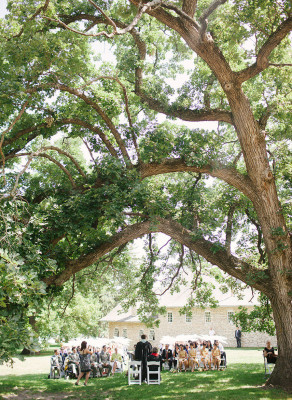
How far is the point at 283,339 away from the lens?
1041cm

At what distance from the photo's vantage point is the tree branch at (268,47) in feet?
31.8

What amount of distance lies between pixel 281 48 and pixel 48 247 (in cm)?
945

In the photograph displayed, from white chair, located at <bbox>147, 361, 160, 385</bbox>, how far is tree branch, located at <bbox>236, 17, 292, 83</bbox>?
31.3ft

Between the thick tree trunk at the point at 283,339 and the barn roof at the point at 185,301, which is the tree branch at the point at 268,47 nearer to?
the thick tree trunk at the point at 283,339

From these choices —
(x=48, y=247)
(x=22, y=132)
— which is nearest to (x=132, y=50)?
(x=22, y=132)

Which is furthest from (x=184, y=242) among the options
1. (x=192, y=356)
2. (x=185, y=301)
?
(x=185, y=301)

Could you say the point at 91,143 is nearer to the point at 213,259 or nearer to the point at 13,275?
the point at 213,259

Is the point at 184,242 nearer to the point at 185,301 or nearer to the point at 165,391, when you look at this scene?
the point at 165,391

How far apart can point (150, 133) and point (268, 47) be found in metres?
4.53

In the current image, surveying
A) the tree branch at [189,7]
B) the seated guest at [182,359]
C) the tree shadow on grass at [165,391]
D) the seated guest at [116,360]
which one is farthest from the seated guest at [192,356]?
the tree branch at [189,7]

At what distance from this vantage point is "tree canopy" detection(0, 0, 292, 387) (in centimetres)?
1005

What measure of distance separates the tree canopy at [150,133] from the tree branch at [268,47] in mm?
28

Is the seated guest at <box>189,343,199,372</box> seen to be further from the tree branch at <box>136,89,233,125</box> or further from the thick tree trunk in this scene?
the tree branch at <box>136,89,233,125</box>

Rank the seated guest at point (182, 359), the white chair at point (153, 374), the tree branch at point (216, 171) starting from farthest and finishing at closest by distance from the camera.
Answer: the seated guest at point (182, 359), the white chair at point (153, 374), the tree branch at point (216, 171)
